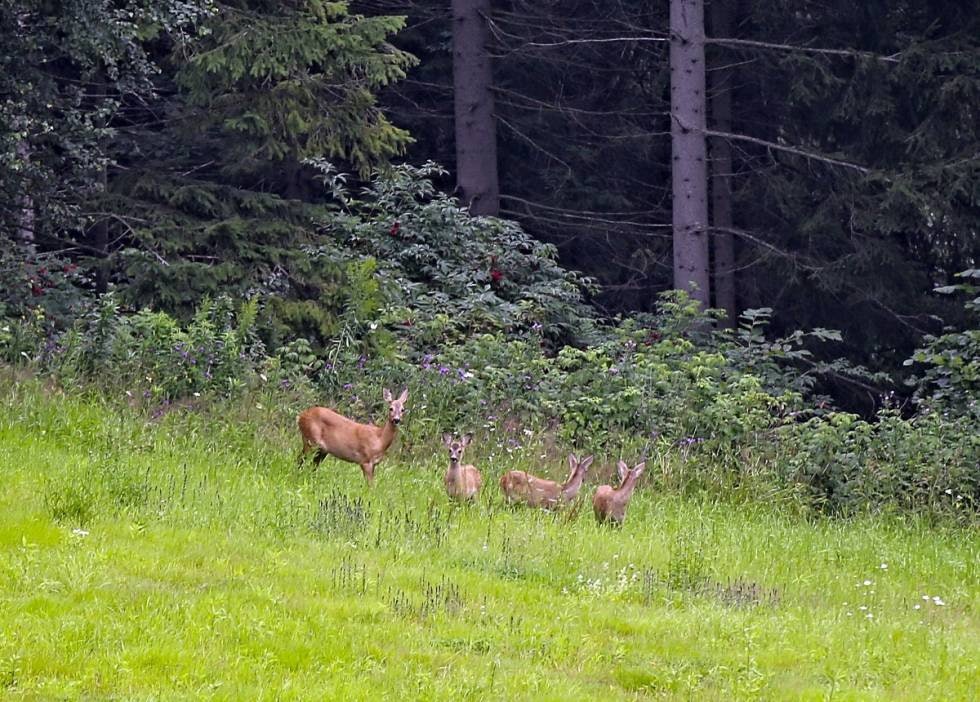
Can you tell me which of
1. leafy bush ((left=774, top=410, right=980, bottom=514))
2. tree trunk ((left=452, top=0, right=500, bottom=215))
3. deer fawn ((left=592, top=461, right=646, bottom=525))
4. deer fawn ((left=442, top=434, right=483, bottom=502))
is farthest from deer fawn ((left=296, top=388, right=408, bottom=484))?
tree trunk ((left=452, top=0, right=500, bottom=215))

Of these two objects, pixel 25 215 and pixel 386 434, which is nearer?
pixel 386 434

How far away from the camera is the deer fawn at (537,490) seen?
34.6 ft

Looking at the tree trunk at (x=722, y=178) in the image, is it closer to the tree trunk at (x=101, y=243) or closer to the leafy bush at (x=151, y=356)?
the tree trunk at (x=101, y=243)

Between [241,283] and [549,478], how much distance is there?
580 cm

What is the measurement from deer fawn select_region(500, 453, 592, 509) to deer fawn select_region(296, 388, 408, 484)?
1.00 m

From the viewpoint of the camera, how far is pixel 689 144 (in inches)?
832

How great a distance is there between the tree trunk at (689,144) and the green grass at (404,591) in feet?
34.5

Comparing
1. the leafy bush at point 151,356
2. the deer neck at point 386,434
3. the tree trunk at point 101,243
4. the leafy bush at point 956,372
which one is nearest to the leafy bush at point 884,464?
the leafy bush at point 956,372

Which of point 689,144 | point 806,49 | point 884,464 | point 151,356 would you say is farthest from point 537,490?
point 806,49

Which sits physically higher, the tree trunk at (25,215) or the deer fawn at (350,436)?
the tree trunk at (25,215)

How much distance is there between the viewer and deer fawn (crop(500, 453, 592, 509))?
1054 centimetres

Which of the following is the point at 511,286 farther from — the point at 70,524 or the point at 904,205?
the point at 70,524

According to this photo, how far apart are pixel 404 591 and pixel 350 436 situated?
10.7 feet

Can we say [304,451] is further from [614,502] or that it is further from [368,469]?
[614,502]
